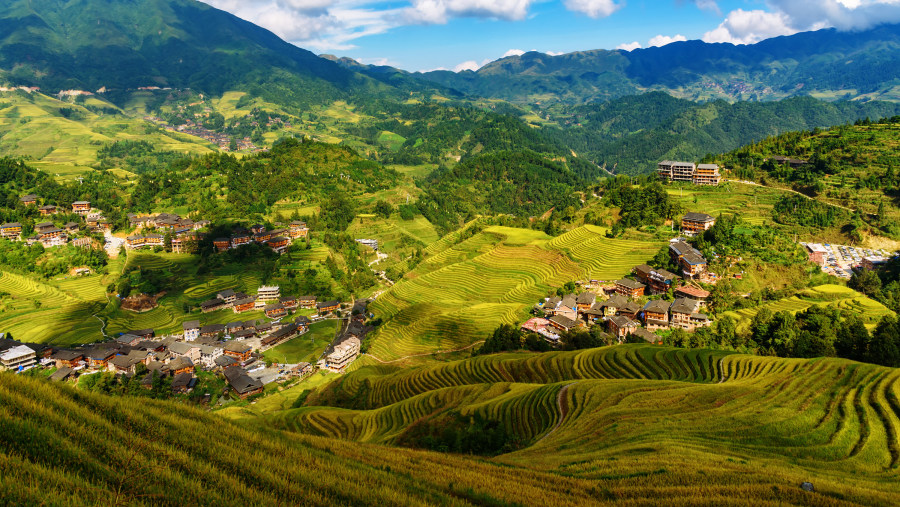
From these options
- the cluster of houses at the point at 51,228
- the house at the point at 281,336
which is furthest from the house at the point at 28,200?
the house at the point at 281,336

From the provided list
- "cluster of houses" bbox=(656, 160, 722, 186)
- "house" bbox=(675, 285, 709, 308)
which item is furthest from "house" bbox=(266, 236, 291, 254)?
"cluster of houses" bbox=(656, 160, 722, 186)

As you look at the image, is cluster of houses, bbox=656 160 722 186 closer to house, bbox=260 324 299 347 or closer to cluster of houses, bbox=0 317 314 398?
house, bbox=260 324 299 347

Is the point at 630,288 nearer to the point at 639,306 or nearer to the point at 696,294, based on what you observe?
the point at 639,306

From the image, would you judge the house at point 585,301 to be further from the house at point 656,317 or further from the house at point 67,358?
the house at point 67,358

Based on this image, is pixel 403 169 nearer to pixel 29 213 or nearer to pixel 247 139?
pixel 247 139

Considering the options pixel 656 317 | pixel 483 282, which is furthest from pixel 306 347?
pixel 656 317

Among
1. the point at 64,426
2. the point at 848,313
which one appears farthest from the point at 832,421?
the point at 848,313
